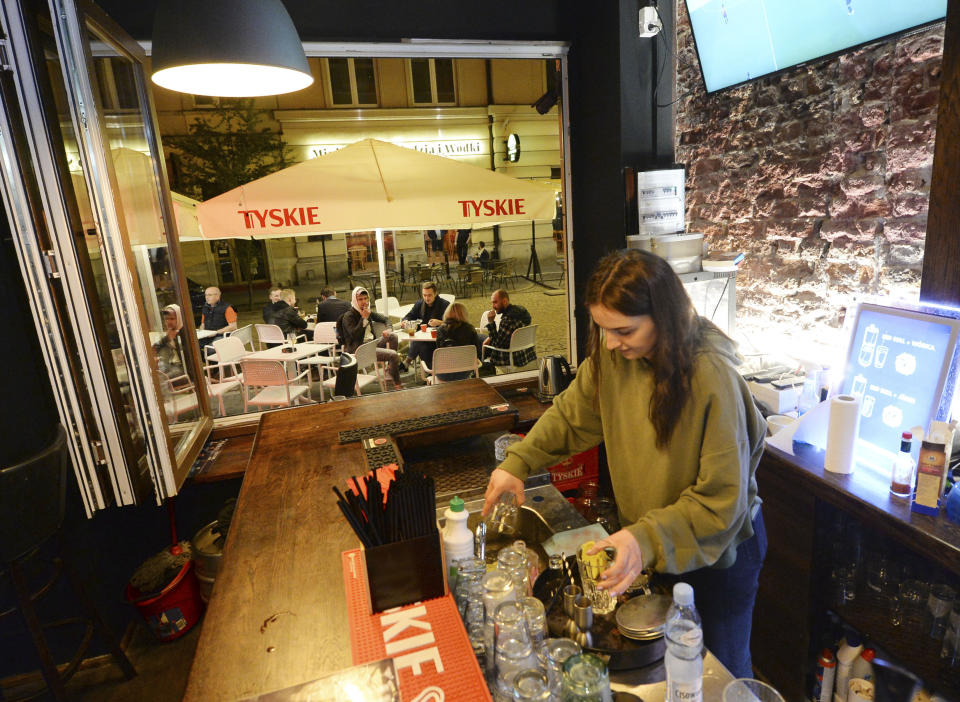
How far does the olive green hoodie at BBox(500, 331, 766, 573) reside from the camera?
1.40 meters

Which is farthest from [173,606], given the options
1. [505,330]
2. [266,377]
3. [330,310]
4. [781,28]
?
[330,310]

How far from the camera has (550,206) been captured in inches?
173

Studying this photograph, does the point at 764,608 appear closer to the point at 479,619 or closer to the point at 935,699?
the point at 935,699

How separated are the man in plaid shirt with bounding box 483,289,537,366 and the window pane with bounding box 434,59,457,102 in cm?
1300

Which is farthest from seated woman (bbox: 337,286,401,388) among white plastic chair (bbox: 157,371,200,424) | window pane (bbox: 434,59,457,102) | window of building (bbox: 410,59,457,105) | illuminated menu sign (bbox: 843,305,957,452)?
window pane (bbox: 434,59,457,102)

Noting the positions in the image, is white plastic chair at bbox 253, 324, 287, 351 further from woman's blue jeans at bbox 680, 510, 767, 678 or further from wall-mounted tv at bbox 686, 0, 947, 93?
woman's blue jeans at bbox 680, 510, 767, 678

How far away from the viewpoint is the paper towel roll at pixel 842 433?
2.00m

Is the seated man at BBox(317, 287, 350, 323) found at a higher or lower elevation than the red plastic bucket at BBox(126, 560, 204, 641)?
higher

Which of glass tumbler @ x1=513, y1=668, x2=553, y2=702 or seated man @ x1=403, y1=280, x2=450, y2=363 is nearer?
glass tumbler @ x1=513, y1=668, x2=553, y2=702

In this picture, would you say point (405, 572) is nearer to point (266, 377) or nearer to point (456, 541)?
point (456, 541)

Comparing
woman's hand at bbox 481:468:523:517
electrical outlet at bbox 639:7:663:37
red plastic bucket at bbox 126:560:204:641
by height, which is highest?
electrical outlet at bbox 639:7:663:37

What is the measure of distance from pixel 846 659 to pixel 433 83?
57.7 feet

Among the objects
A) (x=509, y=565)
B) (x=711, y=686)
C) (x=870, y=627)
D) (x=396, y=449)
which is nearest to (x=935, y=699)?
(x=870, y=627)

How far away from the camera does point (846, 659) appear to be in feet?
7.14
